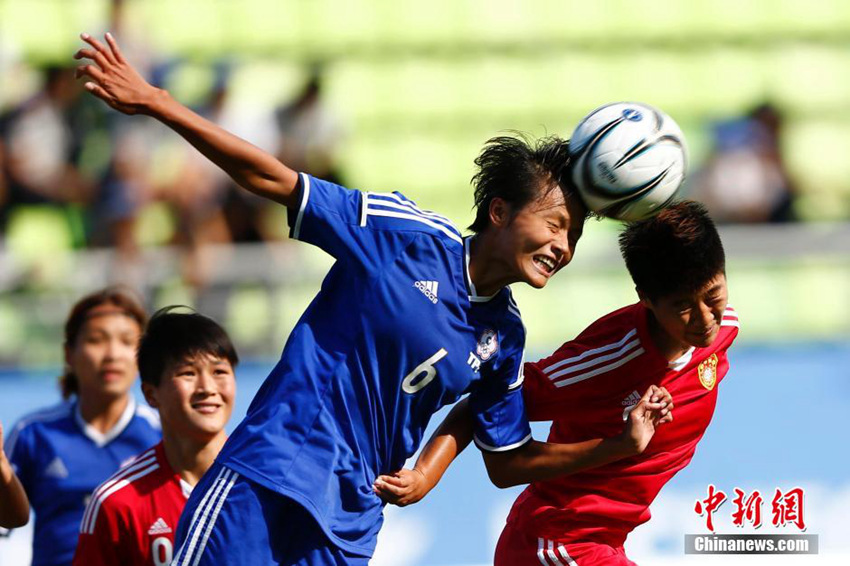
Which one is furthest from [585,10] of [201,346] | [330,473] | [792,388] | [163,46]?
[330,473]

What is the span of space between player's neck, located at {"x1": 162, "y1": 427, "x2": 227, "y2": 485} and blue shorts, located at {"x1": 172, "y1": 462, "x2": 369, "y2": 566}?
3.21ft

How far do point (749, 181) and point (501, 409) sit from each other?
28.3ft

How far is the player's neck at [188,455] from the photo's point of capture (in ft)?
15.4

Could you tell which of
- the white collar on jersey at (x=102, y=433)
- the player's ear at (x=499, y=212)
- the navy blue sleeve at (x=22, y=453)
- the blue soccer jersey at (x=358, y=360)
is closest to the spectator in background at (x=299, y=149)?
the white collar on jersey at (x=102, y=433)

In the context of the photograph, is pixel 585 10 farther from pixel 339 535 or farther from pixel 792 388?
pixel 339 535

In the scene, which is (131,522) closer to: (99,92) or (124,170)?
(99,92)

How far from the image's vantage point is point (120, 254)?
11.6 metres

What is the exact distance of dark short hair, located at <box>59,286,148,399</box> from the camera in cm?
604

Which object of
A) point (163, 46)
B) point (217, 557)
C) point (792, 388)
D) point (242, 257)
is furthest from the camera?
point (163, 46)

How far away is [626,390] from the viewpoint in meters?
4.40

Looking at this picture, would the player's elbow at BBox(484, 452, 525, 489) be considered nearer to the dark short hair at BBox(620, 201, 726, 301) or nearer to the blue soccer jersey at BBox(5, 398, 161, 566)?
the dark short hair at BBox(620, 201, 726, 301)

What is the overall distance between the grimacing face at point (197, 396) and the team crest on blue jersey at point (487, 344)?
1107 millimetres

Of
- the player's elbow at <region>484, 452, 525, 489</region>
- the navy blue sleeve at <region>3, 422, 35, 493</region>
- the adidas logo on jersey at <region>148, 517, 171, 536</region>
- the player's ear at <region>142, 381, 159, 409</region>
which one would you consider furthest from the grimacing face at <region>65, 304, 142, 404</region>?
the player's elbow at <region>484, 452, 525, 489</region>

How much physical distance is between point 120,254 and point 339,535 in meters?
8.23
